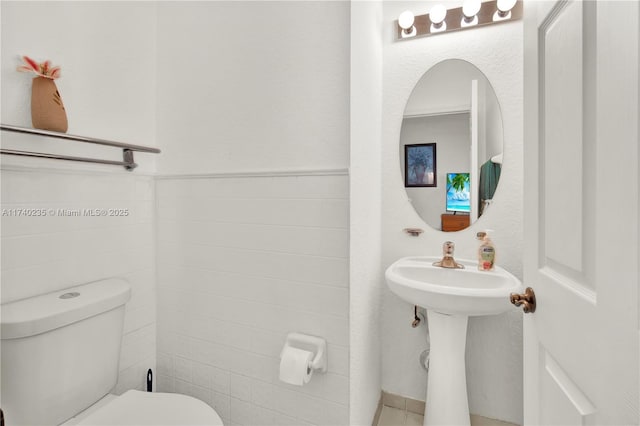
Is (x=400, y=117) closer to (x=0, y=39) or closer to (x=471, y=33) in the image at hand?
(x=471, y=33)

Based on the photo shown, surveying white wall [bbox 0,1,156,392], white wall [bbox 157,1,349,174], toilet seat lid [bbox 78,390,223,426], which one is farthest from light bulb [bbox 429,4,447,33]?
toilet seat lid [bbox 78,390,223,426]

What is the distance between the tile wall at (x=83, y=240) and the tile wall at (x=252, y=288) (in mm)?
78

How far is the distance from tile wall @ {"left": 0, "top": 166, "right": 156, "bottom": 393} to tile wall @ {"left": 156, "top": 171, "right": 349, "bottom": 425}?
8 centimetres

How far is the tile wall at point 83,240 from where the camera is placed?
1016 mm

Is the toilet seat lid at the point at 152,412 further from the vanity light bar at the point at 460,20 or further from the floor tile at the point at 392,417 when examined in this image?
the vanity light bar at the point at 460,20

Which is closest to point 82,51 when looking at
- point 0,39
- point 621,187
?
point 0,39

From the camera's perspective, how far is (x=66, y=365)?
0.99m

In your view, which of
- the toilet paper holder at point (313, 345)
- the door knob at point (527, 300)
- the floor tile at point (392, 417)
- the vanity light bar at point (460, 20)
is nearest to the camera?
the door knob at point (527, 300)

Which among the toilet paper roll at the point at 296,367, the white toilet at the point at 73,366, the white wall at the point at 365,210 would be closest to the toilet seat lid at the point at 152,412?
the white toilet at the point at 73,366

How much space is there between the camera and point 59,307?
98 centimetres

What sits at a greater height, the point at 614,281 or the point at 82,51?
the point at 82,51

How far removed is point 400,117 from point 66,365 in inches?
68.3

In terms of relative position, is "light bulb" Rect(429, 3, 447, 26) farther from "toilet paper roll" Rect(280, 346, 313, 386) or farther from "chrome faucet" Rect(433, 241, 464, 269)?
"toilet paper roll" Rect(280, 346, 313, 386)

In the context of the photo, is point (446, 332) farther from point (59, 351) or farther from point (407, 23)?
point (407, 23)
